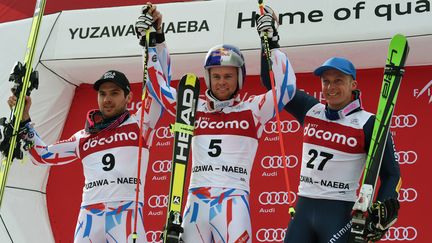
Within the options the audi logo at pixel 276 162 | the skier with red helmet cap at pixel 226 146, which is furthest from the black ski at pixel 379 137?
the audi logo at pixel 276 162

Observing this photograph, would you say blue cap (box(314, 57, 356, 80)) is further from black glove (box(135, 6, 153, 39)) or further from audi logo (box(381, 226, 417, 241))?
audi logo (box(381, 226, 417, 241))

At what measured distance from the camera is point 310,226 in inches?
158

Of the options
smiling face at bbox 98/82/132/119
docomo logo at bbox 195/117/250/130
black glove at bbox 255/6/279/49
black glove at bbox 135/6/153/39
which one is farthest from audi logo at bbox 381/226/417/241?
black glove at bbox 135/6/153/39

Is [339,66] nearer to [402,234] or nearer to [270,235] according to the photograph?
[402,234]

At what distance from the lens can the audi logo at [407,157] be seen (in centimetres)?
593

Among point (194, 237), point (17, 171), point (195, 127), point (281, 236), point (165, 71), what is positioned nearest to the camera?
point (194, 237)

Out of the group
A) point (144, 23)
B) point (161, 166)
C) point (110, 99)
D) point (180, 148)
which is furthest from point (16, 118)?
point (161, 166)

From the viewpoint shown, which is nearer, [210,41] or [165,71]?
[165,71]

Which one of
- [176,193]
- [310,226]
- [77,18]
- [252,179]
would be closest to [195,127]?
[176,193]

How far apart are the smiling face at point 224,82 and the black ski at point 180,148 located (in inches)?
A: 5.5

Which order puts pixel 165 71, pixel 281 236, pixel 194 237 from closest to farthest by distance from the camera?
pixel 194 237 → pixel 165 71 → pixel 281 236

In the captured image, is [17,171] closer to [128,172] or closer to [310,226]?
[128,172]

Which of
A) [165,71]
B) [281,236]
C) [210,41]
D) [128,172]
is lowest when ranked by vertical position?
[281,236]

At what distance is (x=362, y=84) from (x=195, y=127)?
248 centimetres
